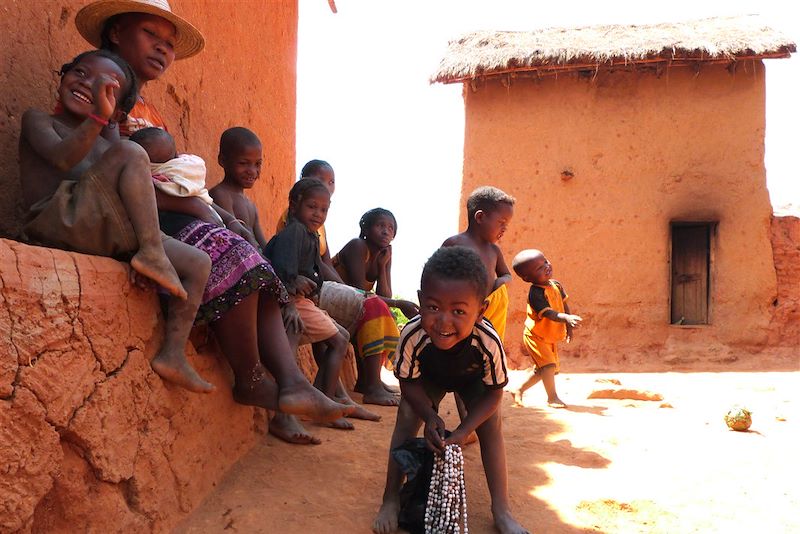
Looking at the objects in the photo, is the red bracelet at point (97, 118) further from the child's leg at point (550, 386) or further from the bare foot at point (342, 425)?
the child's leg at point (550, 386)

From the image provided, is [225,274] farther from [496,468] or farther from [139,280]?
[496,468]

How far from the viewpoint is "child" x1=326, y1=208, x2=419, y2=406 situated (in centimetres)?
447

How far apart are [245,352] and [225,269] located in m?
0.34

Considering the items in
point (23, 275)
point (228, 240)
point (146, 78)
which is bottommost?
point (23, 275)

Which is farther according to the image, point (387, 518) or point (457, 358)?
point (457, 358)

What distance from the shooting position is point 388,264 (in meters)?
5.19

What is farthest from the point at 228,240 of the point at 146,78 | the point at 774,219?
the point at 774,219

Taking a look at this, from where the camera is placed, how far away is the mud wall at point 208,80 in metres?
2.48

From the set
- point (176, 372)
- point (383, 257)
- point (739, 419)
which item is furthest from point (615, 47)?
point (176, 372)

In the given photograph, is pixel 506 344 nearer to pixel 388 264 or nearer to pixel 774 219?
pixel 774 219

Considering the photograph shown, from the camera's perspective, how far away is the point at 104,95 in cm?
208

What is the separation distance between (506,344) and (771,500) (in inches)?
248

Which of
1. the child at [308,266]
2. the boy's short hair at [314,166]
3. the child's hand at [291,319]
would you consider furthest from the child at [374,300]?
the child's hand at [291,319]

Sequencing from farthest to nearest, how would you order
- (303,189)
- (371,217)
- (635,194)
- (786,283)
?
1. (635,194)
2. (786,283)
3. (371,217)
4. (303,189)
